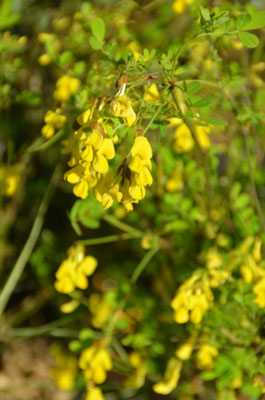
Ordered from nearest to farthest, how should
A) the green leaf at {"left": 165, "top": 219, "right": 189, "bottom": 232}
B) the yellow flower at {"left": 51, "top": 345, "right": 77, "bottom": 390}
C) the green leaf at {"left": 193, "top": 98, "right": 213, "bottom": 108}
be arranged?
1. the green leaf at {"left": 193, "top": 98, "right": 213, "bottom": 108}
2. the green leaf at {"left": 165, "top": 219, "right": 189, "bottom": 232}
3. the yellow flower at {"left": 51, "top": 345, "right": 77, "bottom": 390}

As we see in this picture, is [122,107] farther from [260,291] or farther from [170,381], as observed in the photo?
[170,381]

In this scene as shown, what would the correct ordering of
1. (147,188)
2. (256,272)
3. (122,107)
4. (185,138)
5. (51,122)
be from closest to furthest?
(122,107), (51,122), (256,272), (185,138), (147,188)

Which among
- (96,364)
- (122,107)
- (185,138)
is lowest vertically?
(96,364)

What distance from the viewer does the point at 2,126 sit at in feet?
4.49

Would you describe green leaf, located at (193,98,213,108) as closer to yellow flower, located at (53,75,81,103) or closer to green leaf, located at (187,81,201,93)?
Answer: green leaf, located at (187,81,201,93)

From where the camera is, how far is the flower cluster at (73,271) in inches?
37.0

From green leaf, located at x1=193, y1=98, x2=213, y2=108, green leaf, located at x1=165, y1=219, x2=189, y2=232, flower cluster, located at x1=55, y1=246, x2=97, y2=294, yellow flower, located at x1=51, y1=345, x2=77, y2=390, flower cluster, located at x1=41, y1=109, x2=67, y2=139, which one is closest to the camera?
green leaf, located at x1=193, y1=98, x2=213, y2=108

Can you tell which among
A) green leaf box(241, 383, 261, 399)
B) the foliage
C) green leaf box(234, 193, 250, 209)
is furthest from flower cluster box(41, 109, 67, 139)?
green leaf box(241, 383, 261, 399)

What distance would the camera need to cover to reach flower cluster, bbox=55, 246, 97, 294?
94cm

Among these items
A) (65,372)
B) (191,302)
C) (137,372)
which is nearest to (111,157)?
(191,302)

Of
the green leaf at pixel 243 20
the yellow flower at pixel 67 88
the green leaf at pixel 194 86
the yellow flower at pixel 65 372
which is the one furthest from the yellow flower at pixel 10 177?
the green leaf at pixel 243 20

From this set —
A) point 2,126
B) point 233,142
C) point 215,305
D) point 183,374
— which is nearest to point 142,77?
point 215,305

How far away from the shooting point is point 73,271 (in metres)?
0.95

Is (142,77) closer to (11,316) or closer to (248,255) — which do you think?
(248,255)
